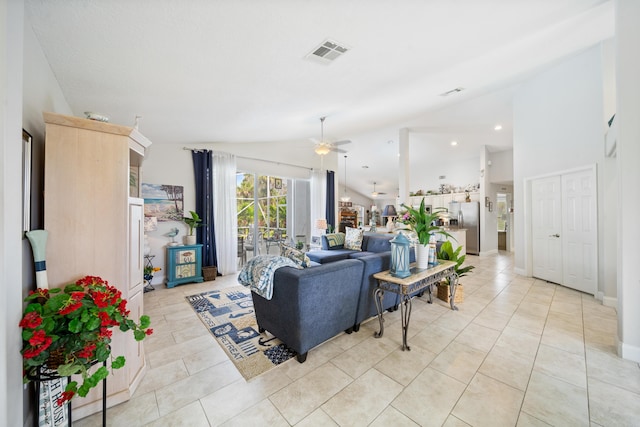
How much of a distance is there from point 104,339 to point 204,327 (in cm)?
170

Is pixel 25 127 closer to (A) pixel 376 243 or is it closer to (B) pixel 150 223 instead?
(B) pixel 150 223

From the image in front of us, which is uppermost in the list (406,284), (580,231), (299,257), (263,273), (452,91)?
(452,91)

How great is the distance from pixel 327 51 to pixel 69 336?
2.72m

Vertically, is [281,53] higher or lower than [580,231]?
higher

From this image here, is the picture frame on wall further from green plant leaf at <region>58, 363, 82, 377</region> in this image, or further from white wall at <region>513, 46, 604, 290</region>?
white wall at <region>513, 46, 604, 290</region>

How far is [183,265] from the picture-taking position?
4.37 metres

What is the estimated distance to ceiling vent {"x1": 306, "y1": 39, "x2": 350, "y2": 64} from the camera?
2134 millimetres

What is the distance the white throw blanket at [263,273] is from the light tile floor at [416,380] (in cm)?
67

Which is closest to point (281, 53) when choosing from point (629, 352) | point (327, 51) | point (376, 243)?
point (327, 51)

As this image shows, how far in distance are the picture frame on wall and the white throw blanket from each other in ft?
4.86

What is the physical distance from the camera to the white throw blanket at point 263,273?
2.14 m

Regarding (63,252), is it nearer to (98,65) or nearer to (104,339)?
(104,339)

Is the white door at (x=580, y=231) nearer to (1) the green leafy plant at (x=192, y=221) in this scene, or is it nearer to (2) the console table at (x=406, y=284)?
(2) the console table at (x=406, y=284)

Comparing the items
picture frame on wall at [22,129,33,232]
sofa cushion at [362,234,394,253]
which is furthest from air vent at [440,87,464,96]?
picture frame on wall at [22,129,33,232]
